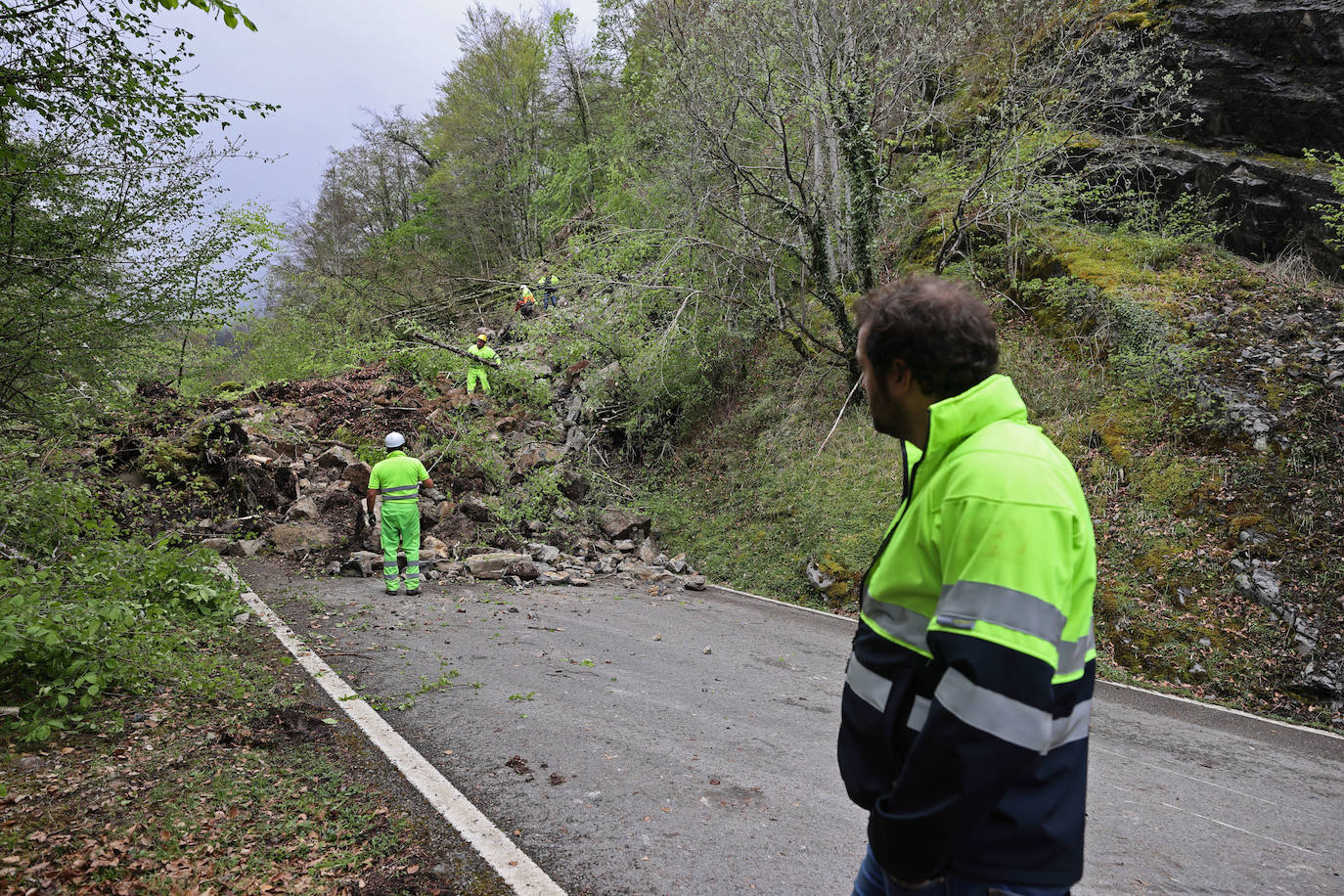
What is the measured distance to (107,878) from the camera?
2787 mm

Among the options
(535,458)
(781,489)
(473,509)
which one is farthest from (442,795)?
(535,458)

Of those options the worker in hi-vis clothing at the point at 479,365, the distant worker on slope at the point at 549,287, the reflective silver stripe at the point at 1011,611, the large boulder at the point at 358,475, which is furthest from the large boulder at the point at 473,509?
the reflective silver stripe at the point at 1011,611

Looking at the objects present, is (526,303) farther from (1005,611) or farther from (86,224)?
(1005,611)

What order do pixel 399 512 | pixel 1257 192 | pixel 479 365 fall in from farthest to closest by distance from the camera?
1. pixel 479 365
2. pixel 1257 192
3. pixel 399 512

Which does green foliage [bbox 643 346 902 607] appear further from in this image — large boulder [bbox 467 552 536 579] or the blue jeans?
the blue jeans

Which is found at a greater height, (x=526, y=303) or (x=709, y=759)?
(x=526, y=303)

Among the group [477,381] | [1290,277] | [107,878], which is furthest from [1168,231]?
[107,878]

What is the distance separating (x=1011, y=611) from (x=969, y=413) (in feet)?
1.44

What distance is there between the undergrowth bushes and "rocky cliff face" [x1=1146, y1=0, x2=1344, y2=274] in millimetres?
15724

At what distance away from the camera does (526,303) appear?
664 inches

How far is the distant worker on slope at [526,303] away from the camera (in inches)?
640

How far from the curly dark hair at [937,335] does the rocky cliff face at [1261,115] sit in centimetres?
1374

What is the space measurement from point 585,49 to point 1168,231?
25.7 m

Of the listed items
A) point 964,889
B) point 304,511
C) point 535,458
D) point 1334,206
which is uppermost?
point 1334,206
